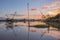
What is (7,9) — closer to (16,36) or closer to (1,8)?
(1,8)

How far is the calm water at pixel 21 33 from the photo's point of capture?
2.46 meters

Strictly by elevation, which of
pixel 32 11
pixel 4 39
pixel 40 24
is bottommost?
pixel 4 39

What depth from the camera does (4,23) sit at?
2.47 meters

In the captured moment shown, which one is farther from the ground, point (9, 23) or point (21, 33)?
point (9, 23)

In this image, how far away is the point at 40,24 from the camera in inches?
98.4

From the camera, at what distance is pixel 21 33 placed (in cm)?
246

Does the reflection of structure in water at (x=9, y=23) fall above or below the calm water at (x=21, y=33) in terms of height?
above

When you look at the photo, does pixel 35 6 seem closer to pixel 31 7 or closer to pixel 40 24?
pixel 31 7

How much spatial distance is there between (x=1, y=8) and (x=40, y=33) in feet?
2.36

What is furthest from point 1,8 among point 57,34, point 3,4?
point 57,34

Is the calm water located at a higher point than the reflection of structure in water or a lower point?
lower

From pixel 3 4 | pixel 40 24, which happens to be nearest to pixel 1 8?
pixel 3 4

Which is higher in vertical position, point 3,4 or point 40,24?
point 3,4

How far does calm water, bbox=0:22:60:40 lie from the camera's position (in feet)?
8.05
